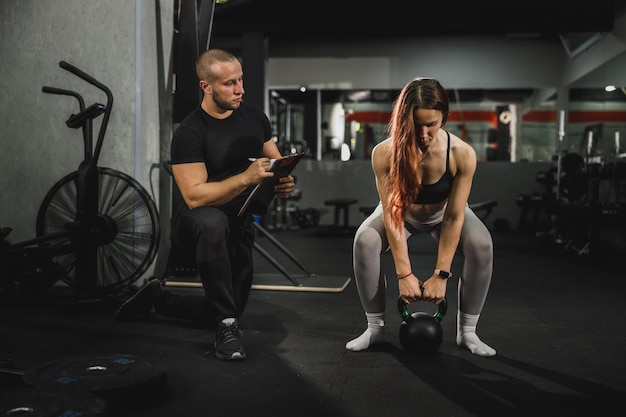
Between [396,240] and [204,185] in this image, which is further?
[204,185]

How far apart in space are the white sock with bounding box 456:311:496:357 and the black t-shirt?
39.6 inches

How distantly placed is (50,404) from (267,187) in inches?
46.3

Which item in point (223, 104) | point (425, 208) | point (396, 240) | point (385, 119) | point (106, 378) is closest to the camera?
point (106, 378)

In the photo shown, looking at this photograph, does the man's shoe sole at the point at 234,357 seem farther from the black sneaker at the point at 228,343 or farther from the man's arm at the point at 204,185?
the man's arm at the point at 204,185

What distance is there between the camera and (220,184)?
2447mm

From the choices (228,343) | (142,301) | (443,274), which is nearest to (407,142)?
(443,274)

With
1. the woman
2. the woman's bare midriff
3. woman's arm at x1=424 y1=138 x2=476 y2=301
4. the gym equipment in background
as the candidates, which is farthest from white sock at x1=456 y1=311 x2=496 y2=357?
the gym equipment in background

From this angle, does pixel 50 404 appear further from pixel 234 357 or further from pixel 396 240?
pixel 396 240

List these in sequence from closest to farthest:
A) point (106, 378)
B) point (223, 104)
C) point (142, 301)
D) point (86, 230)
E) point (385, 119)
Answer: point (106, 378)
point (223, 104)
point (142, 301)
point (86, 230)
point (385, 119)

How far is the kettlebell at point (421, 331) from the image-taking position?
2.38m

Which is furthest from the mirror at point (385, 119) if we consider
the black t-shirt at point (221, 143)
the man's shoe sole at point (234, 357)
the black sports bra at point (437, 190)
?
the man's shoe sole at point (234, 357)

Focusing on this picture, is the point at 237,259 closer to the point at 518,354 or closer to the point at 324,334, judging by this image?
Result: the point at 324,334

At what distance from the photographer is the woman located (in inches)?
86.5

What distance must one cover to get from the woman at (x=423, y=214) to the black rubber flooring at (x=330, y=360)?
0.20 m
